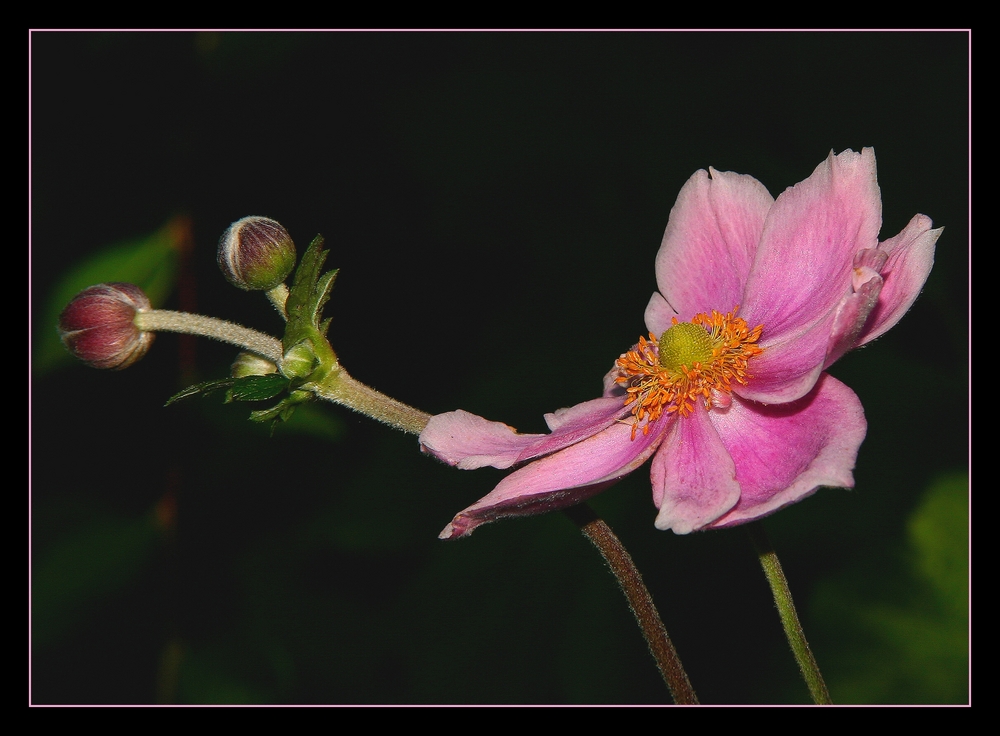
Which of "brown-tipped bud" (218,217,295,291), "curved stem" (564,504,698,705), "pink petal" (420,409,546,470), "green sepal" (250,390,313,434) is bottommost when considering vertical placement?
"curved stem" (564,504,698,705)

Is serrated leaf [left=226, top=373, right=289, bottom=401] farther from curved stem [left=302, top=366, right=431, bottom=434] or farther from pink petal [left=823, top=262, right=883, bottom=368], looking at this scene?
pink petal [left=823, top=262, right=883, bottom=368]

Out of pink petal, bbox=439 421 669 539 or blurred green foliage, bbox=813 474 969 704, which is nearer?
pink petal, bbox=439 421 669 539

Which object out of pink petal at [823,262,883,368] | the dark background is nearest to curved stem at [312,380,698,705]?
pink petal at [823,262,883,368]

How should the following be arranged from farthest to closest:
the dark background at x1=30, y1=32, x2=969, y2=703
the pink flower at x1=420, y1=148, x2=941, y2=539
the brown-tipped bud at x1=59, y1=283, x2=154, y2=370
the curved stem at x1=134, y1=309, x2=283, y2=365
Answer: the dark background at x1=30, y1=32, x2=969, y2=703 < the brown-tipped bud at x1=59, y1=283, x2=154, y2=370 < the curved stem at x1=134, y1=309, x2=283, y2=365 < the pink flower at x1=420, y1=148, x2=941, y2=539

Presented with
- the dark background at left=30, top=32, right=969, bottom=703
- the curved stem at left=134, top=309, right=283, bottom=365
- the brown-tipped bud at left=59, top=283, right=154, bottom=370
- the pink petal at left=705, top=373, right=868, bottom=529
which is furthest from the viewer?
the dark background at left=30, top=32, right=969, bottom=703

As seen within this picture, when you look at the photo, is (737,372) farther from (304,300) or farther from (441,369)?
(441,369)

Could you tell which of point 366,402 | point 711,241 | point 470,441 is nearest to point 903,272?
point 711,241

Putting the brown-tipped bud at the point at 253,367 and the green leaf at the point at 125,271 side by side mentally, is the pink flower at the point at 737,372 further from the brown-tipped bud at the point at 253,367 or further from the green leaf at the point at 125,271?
the green leaf at the point at 125,271

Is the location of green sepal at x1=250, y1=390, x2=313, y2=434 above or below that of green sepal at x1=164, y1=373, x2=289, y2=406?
below
